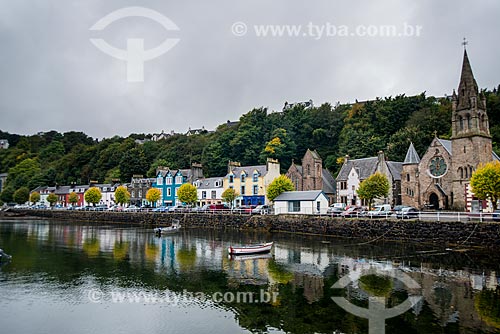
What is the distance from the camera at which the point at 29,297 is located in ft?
62.7

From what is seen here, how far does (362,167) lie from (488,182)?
26.4 m

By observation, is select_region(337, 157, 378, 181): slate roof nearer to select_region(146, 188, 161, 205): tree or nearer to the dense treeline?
the dense treeline

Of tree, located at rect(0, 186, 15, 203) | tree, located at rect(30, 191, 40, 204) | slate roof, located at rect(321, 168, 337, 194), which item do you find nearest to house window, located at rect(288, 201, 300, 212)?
slate roof, located at rect(321, 168, 337, 194)

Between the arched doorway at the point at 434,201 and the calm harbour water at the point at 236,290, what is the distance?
59.5 ft

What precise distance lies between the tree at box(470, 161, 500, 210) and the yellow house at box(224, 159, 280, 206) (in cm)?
3598

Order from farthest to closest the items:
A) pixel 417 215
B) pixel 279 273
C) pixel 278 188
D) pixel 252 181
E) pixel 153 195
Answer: pixel 153 195
pixel 252 181
pixel 278 188
pixel 417 215
pixel 279 273

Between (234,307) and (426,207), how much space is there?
125 ft

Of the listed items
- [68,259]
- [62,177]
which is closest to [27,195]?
[62,177]

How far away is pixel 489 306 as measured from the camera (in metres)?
17.5

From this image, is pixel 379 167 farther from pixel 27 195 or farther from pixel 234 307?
pixel 27 195

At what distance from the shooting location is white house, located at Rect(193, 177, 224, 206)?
71938 mm

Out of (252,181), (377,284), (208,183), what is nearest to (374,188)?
(252,181)

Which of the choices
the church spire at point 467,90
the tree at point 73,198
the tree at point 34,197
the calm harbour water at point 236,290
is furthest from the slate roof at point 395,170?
the tree at point 34,197

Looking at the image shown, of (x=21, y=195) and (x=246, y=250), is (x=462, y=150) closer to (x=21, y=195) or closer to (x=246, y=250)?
(x=246, y=250)
